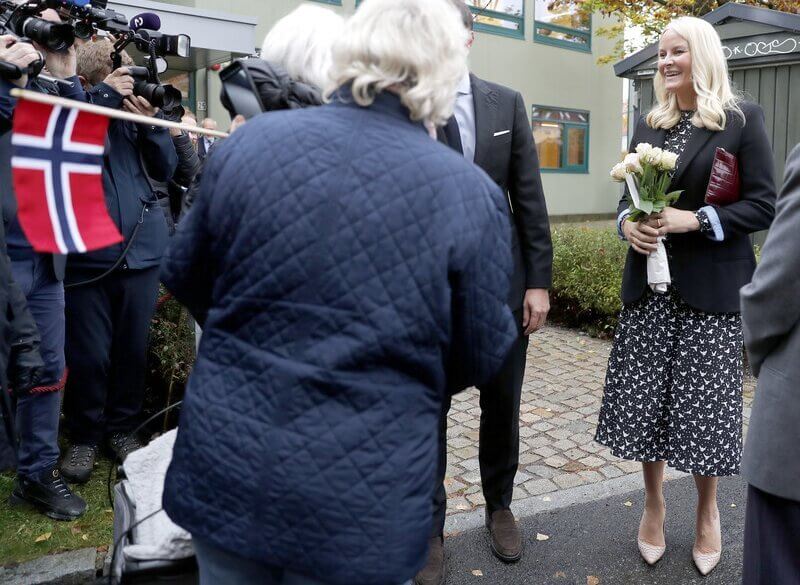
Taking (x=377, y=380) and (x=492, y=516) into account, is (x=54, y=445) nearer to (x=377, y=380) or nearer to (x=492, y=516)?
(x=492, y=516)

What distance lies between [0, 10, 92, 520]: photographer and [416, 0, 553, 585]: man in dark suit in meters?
1.69

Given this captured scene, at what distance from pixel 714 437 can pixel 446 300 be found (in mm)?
2082

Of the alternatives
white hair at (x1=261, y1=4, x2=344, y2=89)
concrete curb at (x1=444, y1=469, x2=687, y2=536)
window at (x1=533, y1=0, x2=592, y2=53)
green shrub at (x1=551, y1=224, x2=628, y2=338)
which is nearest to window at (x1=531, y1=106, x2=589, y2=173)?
window at (x1=533, y1=0, x2=592, y2=53)

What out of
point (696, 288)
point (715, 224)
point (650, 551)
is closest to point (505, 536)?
point (650, 551)

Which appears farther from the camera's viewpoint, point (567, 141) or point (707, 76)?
point (567, 141)

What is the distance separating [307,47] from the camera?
7.27 feet

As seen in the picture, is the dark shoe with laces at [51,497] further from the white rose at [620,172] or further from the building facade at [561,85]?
the building facade at [561,85]

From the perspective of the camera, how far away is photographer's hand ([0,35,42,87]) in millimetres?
2971

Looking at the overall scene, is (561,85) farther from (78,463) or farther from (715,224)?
(78,463)

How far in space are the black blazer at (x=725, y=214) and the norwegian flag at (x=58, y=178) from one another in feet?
7.61

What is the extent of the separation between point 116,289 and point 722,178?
2.89m

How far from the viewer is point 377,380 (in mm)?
1696

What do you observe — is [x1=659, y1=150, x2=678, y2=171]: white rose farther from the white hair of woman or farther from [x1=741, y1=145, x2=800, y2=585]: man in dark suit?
[x1=741, y1=145, x2=800, y2=585]: man in dark suit

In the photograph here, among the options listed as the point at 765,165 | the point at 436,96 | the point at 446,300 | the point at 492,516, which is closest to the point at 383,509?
the point at 446,300
